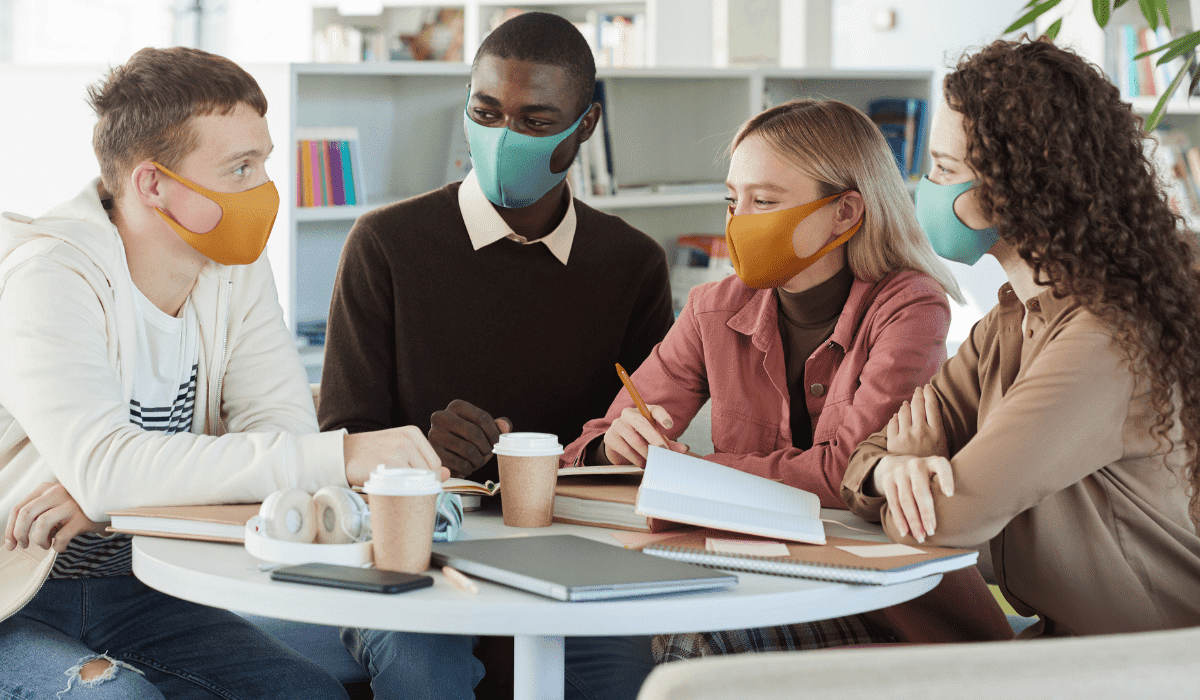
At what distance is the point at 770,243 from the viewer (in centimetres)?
169

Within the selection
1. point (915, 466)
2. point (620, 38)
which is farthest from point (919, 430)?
point (620, 38)

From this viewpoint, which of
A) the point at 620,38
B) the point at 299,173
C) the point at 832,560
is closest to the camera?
the point at 832,560

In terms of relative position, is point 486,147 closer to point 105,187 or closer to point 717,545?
point 105,187

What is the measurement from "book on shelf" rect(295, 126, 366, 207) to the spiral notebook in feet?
8.15

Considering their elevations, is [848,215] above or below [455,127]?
below

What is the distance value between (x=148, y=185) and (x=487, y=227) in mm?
656

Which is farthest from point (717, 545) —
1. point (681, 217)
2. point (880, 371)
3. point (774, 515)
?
point (681, 217)

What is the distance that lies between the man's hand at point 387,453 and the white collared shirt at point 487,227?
766mm

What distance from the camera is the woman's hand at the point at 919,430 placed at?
1.36m

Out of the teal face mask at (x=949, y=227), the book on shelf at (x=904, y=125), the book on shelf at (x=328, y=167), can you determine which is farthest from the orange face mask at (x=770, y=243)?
the book on shelf at (x=904, y=125)

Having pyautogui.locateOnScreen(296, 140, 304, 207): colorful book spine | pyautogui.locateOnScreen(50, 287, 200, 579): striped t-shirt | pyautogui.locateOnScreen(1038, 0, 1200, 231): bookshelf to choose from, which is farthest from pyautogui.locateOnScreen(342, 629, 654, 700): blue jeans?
pyautogui.locateOnScreen(1038, 0, 1200, 231): bookshelf

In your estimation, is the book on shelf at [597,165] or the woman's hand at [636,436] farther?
the book on shelf at [597,165]

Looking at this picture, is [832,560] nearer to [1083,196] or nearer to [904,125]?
[1083,196]

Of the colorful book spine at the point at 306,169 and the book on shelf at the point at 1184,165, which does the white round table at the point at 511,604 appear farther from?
the book on shelf at the point at 1184,165
